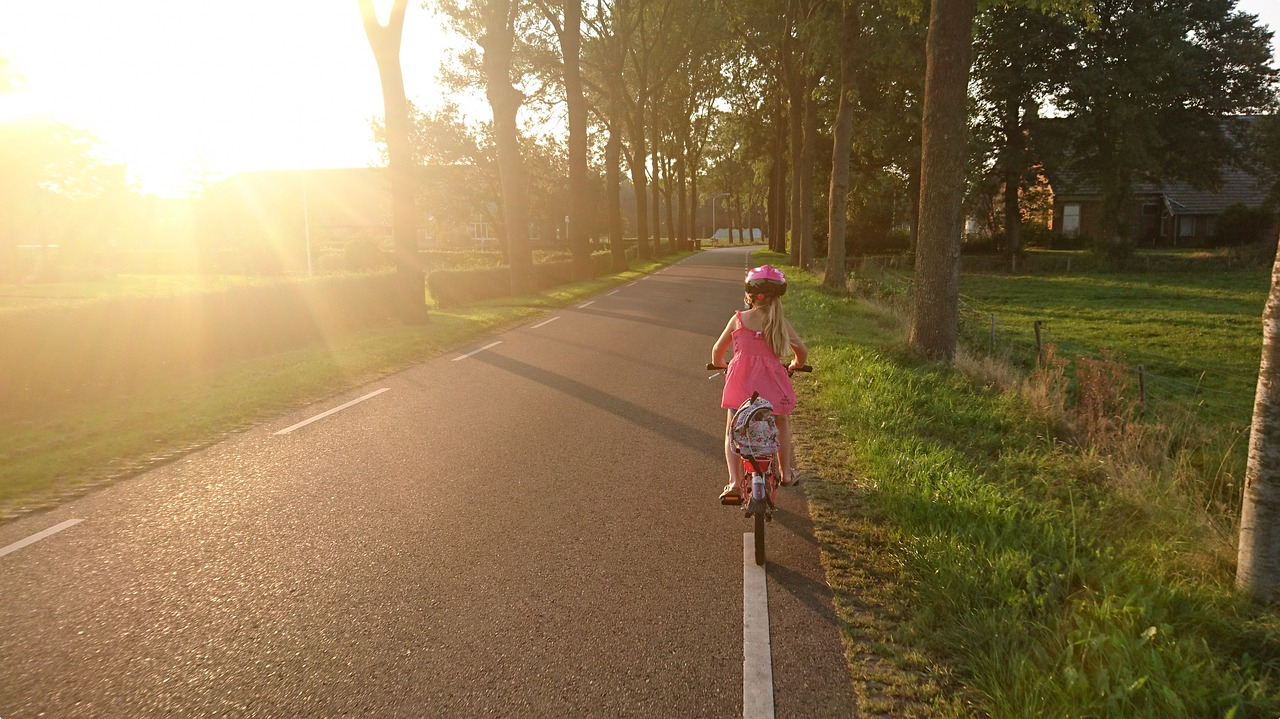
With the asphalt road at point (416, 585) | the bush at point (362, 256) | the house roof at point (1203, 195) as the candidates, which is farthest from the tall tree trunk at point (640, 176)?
the asphalt road at point (416, 585)

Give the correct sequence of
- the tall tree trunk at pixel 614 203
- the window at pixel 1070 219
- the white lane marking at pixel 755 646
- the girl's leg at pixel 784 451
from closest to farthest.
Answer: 1. the white lane marking at pixel 755 646
2. the girl's leg at pixel 784 451
3. the tall tree trunk at pixel 614 203
4. the window at pixel 1070 219

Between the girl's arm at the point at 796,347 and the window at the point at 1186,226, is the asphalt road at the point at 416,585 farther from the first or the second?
the window at the point at 1186,226

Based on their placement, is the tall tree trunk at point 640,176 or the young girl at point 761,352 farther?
the tall tree trunk at point 640,176

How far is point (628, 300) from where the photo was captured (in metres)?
24.3

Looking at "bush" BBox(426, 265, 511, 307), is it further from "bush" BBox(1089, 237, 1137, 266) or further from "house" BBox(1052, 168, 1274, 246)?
"house" BBox(1052, 168, 1274, 246)

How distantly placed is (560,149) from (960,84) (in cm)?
5033

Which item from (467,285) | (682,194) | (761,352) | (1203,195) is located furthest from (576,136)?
(1203,195)

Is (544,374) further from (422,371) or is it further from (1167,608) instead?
(1167,608)

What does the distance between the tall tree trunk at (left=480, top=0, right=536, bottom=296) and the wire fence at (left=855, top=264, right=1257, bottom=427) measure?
38.6 feet

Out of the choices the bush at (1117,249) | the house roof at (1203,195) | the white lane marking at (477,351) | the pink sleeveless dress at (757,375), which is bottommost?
the white lane marking at (477,351)

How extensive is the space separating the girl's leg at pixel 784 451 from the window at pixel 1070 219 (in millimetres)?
58570

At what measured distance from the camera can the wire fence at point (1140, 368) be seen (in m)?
10.4

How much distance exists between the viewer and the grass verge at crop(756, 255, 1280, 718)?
318cm

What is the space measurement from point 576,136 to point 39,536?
27187mm
